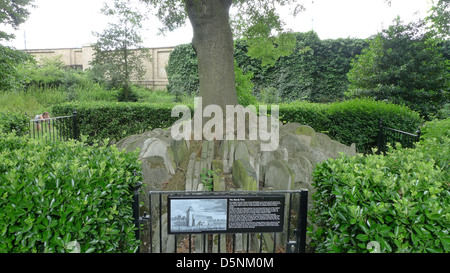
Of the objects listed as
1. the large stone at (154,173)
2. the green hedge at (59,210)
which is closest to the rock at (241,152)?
the large stone at (154,173)

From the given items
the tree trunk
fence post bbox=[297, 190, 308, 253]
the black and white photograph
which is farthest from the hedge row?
the black and white photograph

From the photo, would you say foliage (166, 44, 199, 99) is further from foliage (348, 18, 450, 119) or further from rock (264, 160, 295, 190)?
rock (264, 160, 295, 190)

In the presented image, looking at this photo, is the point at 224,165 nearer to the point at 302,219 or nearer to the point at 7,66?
the point at 302,219

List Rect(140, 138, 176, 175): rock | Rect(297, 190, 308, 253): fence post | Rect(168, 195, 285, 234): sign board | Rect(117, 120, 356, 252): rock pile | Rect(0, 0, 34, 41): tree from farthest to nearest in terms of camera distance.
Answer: Rect(0, 0, 34, 41): tree < Rect(140, 138, 176, 175): rock < Rect(117, 120, 356, 252): rock pile < Rect(297, 190, 308, 253): fence post < Rect(168, 195, 285, 234): sign board

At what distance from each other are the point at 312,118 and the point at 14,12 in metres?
15.8

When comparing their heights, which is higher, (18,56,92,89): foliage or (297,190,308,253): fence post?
(18,56,92,89): foliage

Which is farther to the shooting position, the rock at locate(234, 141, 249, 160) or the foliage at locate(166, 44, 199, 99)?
the foliage at locate(166, 44, 199, 99)

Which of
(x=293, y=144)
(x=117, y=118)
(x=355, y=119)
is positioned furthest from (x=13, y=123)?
(x=355, y=119)

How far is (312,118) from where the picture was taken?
31.5 ft

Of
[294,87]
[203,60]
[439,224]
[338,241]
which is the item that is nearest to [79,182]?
[338,241]

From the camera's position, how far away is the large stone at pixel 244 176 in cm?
365

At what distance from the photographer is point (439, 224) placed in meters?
1.89

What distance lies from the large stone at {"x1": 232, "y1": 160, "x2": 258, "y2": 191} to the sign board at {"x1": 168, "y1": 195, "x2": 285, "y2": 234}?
3.34 feet

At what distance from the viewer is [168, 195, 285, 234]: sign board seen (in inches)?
99.9
